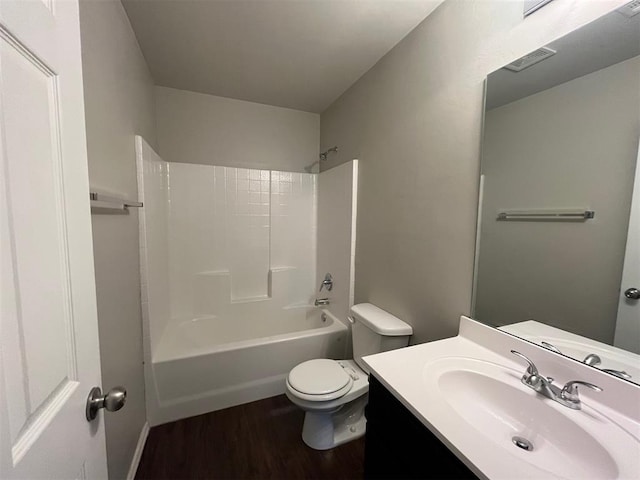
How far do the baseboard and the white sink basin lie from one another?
1588 millimetres

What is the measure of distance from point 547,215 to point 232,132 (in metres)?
2.43

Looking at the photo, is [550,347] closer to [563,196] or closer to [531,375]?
[531,375]

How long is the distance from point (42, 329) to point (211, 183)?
2.16 m

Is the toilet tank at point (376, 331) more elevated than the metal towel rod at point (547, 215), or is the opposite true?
the metal towel rod at point (547, 215)

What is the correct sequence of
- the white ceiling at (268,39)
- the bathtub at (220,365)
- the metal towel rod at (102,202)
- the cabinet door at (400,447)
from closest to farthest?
the cabinet door at (400,447) < the metal towel rod at (102,202) < the white ceiling at (268,39) < the bathtub at (220,365)

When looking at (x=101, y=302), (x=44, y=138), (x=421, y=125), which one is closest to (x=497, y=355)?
(x=421, y=125)

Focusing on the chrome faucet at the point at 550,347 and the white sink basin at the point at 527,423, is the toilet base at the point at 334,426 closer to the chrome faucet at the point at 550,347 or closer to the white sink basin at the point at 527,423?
the white sink basin at the point at 527,423

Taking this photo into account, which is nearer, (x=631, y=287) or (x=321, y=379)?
(x=631, y=287)

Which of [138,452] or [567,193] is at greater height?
[567,193]

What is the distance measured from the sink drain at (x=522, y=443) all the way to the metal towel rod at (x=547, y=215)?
0.70m

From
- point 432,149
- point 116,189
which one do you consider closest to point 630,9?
point 432,149

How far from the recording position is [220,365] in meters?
1.80

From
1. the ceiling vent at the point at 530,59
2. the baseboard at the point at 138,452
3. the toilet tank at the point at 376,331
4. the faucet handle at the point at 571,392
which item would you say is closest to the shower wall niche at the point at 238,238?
the baseboard at the point at 138,452

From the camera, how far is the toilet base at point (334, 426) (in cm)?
155
